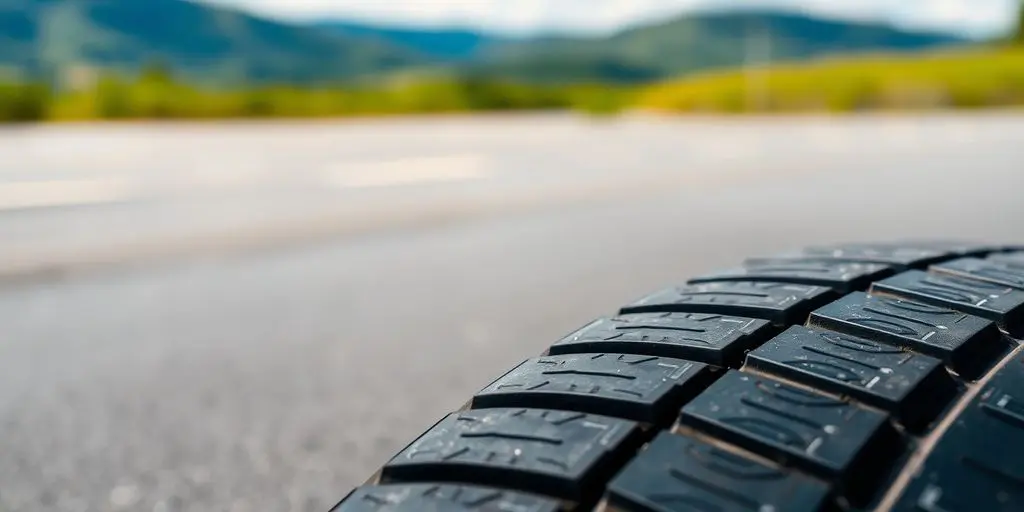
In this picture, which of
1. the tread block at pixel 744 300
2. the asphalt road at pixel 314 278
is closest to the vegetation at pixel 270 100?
the asphalt road at pixel 314 278

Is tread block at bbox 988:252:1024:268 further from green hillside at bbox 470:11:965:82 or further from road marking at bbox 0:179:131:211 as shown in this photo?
green hillside at bbox 470:11:965:82

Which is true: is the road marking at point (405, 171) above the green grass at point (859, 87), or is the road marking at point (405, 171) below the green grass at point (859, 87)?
below

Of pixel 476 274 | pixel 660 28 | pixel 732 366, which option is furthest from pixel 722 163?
pixel 660 28

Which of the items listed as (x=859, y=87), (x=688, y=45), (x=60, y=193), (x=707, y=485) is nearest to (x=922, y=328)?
(x=707, y=485)

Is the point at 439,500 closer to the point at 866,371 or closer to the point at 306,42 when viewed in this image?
the point at 866,371

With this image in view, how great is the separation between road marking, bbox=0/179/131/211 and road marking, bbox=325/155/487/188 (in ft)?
5.35

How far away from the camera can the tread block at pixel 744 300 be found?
36.6 inches

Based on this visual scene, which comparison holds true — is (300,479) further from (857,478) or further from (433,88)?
(433,88)

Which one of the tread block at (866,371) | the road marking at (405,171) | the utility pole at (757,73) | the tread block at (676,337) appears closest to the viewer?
the tread block at (866,371)

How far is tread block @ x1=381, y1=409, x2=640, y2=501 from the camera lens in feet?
2.13

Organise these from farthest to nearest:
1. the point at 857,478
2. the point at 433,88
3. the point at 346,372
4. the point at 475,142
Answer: the point at 433,88 → the point at 475,142 → the point at 346,372 → the point at 857,478

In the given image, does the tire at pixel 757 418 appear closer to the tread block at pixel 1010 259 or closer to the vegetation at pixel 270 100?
the tread block at pixel 1010 259

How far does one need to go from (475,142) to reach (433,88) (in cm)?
1779

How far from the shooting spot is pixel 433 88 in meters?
29.3
